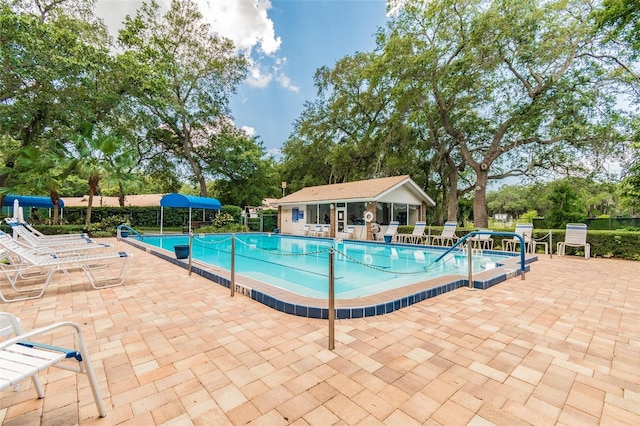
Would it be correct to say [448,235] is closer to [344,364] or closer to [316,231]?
[316,231]

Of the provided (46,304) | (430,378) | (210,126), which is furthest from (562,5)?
(210,126)

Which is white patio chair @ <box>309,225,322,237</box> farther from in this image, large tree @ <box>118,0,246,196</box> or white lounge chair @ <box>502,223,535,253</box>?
large tree @ <box>118,0,246,196</box>

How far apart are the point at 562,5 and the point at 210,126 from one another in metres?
24.7

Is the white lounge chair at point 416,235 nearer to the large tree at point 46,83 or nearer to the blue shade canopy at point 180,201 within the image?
the blue shade canopy at point 180,201

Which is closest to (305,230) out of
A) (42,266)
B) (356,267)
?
(356,267)

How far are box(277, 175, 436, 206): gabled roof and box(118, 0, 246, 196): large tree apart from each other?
10.7 m

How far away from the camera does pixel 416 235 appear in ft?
44.9

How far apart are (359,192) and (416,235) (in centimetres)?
397

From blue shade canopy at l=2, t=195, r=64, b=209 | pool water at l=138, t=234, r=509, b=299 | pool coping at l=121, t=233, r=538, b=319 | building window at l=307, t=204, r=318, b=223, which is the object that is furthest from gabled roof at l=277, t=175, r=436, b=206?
blue shade canopy at l=2, t=195, r=64, b=209

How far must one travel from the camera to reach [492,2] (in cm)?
1447

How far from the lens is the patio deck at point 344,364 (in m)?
1.91

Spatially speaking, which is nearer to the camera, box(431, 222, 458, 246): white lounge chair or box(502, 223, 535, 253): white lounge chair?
box(502, 223, 535, 253): white lounge chair

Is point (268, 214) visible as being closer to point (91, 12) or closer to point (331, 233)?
point (331, 233)

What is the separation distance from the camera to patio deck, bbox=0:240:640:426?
6.25 ft
